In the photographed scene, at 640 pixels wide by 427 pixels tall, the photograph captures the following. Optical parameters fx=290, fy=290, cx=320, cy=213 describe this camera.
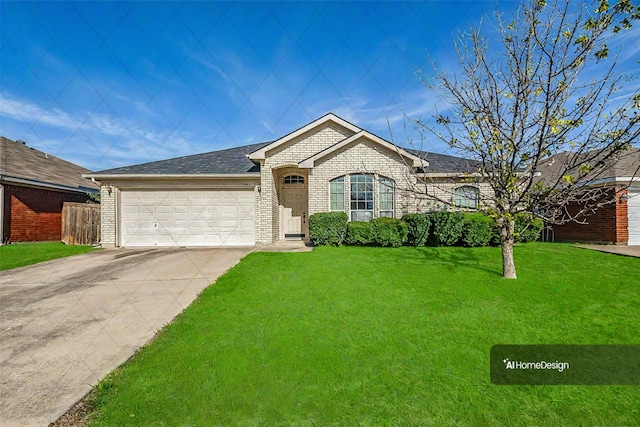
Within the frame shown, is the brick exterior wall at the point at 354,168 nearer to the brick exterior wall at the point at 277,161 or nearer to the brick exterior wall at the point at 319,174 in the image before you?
the brick exterior wall at the point at 319,174

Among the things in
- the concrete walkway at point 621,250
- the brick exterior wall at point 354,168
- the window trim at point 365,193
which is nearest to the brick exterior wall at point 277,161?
the brick exterior wall at point 354,168

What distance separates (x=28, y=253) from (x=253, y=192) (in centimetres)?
818

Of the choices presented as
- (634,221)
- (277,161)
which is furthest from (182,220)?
(634,221)

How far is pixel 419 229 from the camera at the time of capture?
31.8ft

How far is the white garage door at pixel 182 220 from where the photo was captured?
1188 centimetres

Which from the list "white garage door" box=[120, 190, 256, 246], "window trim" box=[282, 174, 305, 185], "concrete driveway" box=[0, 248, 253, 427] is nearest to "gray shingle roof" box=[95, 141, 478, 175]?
"white garage door" box=[120, 190, 256, 246]

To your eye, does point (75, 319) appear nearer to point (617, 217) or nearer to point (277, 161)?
point (277, 161)

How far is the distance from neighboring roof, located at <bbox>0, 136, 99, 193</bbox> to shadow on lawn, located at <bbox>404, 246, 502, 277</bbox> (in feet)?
53.1

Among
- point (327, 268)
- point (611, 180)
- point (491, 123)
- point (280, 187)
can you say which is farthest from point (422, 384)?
point (611, 180)

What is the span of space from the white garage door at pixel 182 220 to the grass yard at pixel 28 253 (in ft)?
6.05

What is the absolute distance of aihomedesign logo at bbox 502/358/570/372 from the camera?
3.08 m

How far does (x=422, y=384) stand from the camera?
9.04 feet

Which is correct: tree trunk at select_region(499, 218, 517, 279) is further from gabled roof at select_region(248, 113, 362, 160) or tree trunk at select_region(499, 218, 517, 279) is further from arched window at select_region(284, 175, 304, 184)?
arched window at select_region(284, 175, 304, 184)

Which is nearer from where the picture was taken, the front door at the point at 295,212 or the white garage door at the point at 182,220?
the white garage door at the point at 182,220
